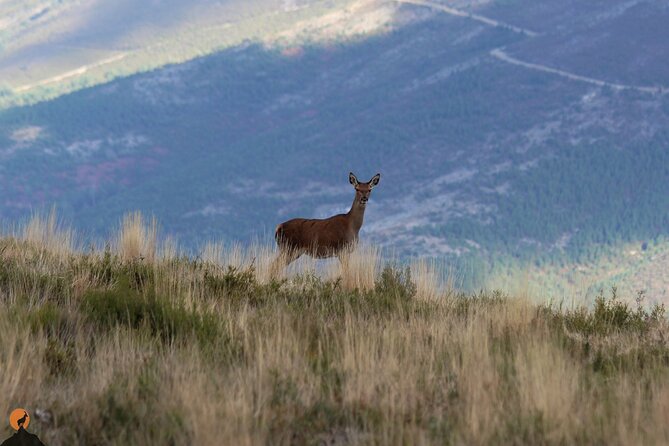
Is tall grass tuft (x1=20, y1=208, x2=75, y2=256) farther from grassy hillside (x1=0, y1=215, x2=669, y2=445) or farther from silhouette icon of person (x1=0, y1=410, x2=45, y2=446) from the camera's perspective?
silhouette icon of person (x1=0, y1=410, x2=45, y2=446)

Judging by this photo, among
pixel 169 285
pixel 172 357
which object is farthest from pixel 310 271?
pixel 172 357

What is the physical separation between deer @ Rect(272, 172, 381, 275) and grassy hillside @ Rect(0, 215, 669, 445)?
145 inches

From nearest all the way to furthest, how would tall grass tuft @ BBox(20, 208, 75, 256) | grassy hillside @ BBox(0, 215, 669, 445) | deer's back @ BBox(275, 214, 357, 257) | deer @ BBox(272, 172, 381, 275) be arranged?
grassy hillside @ BBox(0, 215, 669, 445), tall grass tuft @ BBox(20, 208, 75, 256), deer @ BBox(272, 172, 381, 275), deer's back @ BBox(275, 214, 357, 257)

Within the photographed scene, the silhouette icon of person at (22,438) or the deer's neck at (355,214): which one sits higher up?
the deer's neck at (355,214)

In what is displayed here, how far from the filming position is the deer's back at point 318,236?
51.5ft

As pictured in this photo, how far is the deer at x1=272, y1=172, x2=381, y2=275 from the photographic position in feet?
51.1

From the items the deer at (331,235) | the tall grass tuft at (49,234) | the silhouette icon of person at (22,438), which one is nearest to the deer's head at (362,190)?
the deer at (331,235)

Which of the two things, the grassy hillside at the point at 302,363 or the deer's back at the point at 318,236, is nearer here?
the grassy hillside at the point at 302,363

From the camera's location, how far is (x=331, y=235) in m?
15.8

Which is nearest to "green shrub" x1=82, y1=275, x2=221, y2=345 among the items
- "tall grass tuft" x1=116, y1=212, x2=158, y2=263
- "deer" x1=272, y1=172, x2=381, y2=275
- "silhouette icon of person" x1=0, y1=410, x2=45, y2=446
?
"silhouette icon of person" x1=0, y1=410, x2=45, y2=446

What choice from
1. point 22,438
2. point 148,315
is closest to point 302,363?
point 148,315

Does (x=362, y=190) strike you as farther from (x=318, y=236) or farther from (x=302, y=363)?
(x=302, y=363)

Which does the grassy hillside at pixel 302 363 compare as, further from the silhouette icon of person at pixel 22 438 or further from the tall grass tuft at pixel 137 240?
the tall grass tuft at pixel 137 240

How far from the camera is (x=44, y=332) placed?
880cm
